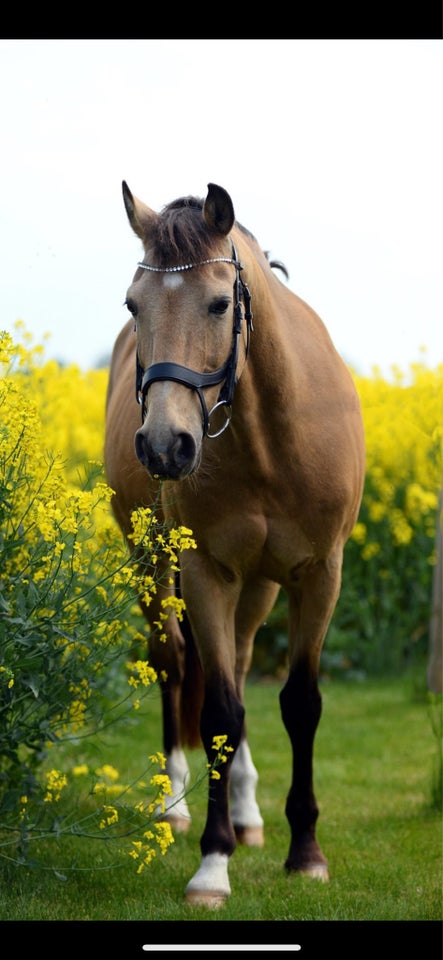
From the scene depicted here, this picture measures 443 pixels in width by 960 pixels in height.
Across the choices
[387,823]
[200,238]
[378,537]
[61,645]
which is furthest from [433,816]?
[378,537]

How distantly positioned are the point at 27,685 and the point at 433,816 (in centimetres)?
245

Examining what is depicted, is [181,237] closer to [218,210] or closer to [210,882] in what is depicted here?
[218,210]

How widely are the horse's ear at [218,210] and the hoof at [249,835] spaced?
274 centimetres

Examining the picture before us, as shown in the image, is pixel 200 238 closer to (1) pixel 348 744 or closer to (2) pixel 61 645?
(2) pixel 61 645

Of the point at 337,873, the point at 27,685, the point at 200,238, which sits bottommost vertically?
the point at 337,873

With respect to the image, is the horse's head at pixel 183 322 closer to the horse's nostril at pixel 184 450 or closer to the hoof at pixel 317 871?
the horse's nostril at pixel 184 450

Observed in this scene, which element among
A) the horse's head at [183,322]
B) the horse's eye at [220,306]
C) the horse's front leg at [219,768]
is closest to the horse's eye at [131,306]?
the horse's head at [183,322]

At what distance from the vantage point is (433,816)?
5273mm

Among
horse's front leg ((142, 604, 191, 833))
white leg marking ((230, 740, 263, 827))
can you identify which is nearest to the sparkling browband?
horse's front leg ((142, 604, 191, 833))

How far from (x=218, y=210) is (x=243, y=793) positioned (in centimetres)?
278

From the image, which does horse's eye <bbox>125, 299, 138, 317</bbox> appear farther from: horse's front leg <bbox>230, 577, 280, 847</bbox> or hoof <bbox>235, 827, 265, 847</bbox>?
hoof <bbox>235, 827, 265, 847</bbox>

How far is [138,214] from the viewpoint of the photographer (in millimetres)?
3607

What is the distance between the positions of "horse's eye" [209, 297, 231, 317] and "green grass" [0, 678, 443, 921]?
1.66 metres

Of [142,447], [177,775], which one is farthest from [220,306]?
[177,775]
